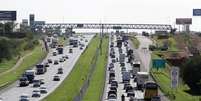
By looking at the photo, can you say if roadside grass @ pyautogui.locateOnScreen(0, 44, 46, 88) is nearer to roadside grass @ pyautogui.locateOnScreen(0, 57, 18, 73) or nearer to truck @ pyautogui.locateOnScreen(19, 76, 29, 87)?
truck @ pyautogui.locateOnScreen(19, 76, 29, 87)

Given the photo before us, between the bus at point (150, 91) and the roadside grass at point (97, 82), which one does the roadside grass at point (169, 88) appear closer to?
the bus at point (150, 91)

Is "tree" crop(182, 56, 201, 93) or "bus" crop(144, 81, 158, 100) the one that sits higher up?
"bus" crop(144, 81, 158, 100)

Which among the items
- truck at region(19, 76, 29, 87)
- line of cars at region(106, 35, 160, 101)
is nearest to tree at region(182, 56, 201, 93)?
line of cars at region(106, 35, 160, 101)

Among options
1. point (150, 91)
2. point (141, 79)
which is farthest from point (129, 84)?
point (150, 91)

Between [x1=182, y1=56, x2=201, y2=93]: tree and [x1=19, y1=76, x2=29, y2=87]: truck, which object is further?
[x1=19, y1=76, x2=29, y2=87]: truck

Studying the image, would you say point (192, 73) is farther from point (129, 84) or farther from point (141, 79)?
point (141, 79)

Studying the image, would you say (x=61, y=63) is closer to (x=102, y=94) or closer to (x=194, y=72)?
(x=194, y=72)
